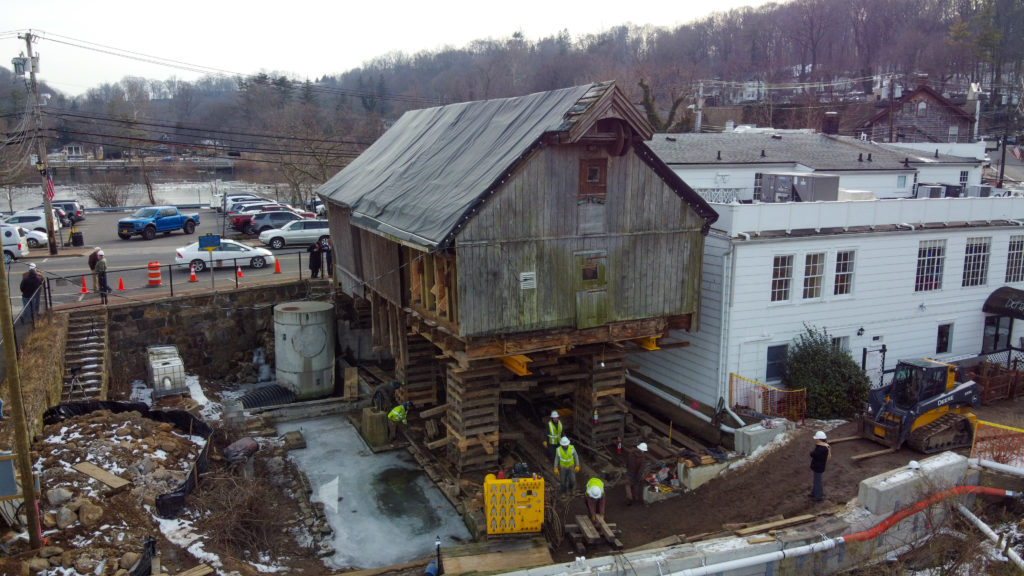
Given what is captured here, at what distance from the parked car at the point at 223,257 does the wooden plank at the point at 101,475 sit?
16.1 metres

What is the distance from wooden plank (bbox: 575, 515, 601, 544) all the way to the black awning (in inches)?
630

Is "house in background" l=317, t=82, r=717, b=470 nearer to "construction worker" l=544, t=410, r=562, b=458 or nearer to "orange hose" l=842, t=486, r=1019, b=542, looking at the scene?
"construction worker" l=544, t=410, r=562, b=458

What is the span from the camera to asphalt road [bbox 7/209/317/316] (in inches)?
1040

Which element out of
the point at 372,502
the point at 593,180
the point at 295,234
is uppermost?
the point at 593,180

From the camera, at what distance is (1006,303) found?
882 inches

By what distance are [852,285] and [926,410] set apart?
4913mm

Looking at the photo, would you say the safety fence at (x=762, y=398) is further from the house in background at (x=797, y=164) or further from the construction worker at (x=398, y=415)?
the construction worker at (x=398, y=415)

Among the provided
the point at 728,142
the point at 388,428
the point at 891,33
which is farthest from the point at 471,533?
the point at 891,33

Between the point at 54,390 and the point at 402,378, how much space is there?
8888 millimetres

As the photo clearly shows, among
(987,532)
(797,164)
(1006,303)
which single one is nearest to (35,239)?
(797,164)

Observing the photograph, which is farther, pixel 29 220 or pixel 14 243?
pixel 29 220

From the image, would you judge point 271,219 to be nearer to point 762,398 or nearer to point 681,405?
point 681,405

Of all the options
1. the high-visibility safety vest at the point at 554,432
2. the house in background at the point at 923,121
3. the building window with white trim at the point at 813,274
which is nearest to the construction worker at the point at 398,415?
the high-visibility safety vest at the point at 554,432

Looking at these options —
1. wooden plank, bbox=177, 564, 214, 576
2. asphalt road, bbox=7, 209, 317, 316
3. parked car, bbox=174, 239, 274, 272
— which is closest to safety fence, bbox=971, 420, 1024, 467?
wooden plank, bbox=177, 564, 214, 576
